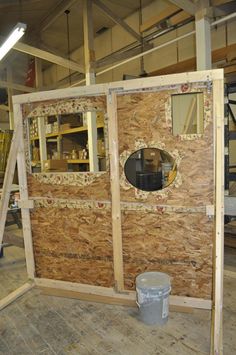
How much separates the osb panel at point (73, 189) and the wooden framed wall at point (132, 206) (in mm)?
10

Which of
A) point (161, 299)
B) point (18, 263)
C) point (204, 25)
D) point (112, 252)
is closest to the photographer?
point (161, 299)

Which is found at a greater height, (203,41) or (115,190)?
(203,41)

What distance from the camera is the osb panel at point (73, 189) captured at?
2.56 meters

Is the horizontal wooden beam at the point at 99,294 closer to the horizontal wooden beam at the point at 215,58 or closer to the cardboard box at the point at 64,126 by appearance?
the horizontal wooden beam at the point at 215,58

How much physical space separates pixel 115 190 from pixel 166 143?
63cm

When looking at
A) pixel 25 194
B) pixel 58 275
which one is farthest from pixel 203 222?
pixel 25 194

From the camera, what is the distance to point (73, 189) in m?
2.68

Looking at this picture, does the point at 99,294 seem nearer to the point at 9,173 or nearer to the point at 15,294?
the point at 15,294

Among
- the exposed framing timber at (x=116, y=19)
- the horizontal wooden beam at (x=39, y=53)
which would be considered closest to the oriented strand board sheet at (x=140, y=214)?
the horizontal wooden beam at (x=39, y=53)

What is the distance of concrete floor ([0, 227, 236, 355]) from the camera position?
1.99 m

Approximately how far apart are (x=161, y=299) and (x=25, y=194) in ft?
5.60

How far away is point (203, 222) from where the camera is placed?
2314mm

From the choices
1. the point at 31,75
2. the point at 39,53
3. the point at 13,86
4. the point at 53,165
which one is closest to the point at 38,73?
the point at 31,75

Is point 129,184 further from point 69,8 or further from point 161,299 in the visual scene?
point 69,8
